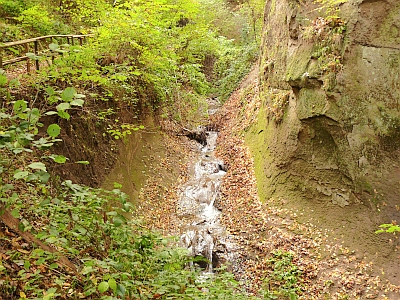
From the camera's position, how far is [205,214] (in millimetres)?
11688

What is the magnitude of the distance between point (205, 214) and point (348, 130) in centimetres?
564

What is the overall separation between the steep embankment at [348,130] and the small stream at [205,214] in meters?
2.13

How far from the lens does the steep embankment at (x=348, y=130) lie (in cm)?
853

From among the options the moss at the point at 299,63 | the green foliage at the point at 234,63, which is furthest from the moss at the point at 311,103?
the green foliage at the point at 234,63

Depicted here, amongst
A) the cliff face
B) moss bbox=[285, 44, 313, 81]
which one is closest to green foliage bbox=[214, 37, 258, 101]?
the cliff face

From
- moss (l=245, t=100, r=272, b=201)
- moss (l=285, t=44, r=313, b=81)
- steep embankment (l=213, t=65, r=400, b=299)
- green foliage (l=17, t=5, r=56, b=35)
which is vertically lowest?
steep embankment (l=213, t=65, r=400, b=299)

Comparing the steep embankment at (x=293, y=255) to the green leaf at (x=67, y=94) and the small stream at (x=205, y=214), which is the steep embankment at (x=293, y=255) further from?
the green leaf at (x=67, y=94)

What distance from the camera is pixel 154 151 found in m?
13.1

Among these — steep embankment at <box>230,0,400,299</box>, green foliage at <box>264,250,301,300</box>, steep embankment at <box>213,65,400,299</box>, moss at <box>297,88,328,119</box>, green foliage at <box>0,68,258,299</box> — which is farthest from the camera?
moss at <box>297,88,328,119</box>

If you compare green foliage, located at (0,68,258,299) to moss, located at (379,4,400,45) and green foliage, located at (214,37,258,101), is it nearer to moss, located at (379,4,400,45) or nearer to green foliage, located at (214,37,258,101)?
moss, located at (379,4,400,45)

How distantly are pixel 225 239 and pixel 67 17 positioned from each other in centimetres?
992

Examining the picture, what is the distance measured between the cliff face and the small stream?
2.30 metres

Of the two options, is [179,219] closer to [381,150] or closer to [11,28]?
[381,150]

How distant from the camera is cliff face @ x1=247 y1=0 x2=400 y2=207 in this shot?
8609 mm
